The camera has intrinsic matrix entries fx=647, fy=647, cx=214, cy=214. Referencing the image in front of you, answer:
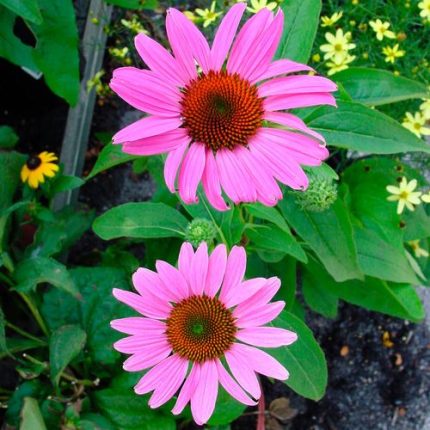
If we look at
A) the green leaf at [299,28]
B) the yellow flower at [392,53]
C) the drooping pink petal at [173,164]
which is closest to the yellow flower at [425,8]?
the yellow flower at [392,53]

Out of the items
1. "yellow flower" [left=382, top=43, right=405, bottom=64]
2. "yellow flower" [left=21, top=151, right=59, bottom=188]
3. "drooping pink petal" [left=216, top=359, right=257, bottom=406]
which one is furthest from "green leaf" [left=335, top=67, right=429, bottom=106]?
"yellow flower" [left=21, top=151, right=59, bottom=188]

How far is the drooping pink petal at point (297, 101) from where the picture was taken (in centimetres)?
82

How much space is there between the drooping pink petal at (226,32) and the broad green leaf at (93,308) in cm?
64

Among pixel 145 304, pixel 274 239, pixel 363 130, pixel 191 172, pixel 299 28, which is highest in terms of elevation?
pixel 299 28

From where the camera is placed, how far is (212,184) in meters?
0.87

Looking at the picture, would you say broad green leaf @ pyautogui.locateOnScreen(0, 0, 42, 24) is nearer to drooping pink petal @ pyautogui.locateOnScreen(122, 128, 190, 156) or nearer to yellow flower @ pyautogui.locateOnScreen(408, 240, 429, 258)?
drooping pink petal @ pyautogui.locateOnScreen(122, 128, 190, 156)

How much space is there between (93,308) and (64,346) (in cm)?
19

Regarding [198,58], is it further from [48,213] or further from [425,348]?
[425,348]

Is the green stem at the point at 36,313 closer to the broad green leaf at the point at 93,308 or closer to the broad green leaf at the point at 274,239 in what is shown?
the broad green leaf at the point at 93,308

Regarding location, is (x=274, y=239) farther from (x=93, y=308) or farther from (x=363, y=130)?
(x=93, y=308)

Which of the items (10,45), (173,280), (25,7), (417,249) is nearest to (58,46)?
(10,45)

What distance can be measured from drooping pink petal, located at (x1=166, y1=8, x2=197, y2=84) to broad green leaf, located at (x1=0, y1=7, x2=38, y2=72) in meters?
0.53

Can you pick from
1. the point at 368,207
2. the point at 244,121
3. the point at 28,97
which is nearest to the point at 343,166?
the point at 368,207

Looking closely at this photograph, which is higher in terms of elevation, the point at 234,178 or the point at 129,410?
the point at 234,178
